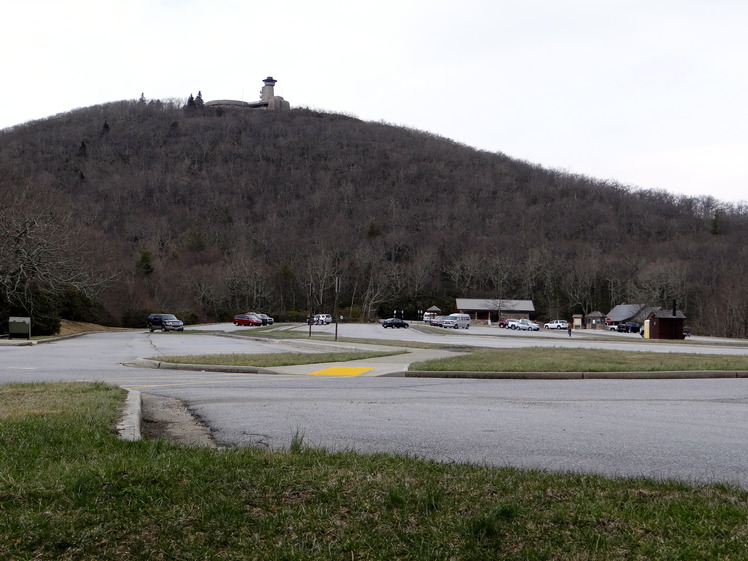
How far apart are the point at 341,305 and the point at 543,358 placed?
11150 centimetres

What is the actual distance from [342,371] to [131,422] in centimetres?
973

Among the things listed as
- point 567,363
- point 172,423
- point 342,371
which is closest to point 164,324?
point 342,371

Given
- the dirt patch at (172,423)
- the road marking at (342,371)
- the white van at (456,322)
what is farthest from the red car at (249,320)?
the dirt patch at (172,423)

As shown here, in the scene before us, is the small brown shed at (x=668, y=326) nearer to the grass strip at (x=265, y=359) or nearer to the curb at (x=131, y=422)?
the grass strip at (x=265, y=359)

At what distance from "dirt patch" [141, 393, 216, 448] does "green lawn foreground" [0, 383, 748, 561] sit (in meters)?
2.19

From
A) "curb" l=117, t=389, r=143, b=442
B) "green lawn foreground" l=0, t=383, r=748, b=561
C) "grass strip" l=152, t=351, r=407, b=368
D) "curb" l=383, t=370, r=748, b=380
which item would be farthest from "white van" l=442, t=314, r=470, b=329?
"green lawn foreground" l=0, t=383, r=748, b=561

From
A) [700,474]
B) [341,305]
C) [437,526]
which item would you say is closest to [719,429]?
[700,474]

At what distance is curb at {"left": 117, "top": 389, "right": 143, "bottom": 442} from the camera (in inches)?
320

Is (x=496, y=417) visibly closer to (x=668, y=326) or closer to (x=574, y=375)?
(x=574, y=375)

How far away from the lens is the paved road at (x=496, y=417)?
304 inches

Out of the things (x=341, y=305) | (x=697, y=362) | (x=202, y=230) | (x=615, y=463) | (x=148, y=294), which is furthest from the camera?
(x=202, y=230)

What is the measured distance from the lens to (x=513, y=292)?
140500mm

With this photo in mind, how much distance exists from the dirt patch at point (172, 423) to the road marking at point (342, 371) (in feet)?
18.4

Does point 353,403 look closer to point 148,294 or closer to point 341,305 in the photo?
point 148,294
